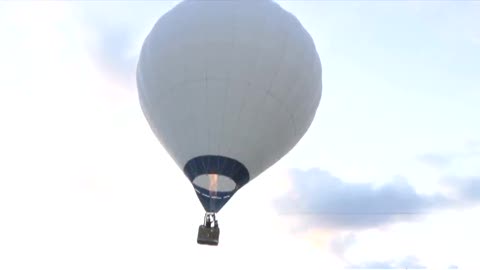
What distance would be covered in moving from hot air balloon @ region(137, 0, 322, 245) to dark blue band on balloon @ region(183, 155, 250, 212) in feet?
0.13

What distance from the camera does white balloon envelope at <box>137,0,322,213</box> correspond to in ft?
88.2

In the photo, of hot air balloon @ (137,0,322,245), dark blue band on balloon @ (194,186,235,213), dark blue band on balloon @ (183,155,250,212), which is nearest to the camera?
hot air balloon @ (137,0,322,245)

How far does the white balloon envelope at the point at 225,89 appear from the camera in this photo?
26.9m

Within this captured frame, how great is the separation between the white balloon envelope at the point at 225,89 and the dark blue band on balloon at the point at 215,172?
1.5 inches

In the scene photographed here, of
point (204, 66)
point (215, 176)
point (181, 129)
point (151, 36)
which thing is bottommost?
point (215, 176)

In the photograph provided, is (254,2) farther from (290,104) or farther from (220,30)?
(290,104)

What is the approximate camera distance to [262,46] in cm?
2758

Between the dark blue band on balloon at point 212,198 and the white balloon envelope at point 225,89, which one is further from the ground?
the white balloon envelope at point 225,89

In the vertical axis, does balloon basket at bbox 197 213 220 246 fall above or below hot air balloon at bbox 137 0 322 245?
below

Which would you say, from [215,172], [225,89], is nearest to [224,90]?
[225,89]

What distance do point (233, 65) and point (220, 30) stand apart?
166 cm

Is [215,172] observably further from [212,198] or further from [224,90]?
[224,90]

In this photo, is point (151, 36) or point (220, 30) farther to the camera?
point (151, 36)

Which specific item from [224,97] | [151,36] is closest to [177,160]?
[224,97]
